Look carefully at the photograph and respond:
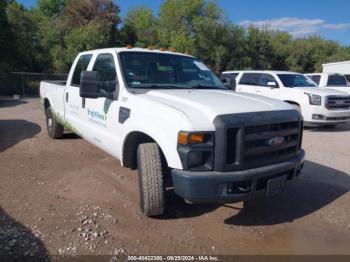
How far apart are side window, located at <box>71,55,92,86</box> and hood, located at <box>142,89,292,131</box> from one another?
200 centimetres

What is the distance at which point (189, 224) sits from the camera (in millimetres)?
4062

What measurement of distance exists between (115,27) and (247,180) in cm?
2941

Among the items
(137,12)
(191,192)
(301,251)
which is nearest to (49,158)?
(191,192)

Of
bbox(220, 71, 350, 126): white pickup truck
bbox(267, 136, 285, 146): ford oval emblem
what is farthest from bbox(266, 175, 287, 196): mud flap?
bbox(220, 71, 350, 126): white pickup truck

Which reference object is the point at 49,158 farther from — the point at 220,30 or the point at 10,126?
the point at 220,30

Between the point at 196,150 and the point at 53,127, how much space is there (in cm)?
506

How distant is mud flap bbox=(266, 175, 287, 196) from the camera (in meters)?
3.69

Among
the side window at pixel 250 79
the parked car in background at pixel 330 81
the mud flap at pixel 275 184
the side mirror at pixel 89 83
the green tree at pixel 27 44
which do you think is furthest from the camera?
the green tree at pixel 27 44

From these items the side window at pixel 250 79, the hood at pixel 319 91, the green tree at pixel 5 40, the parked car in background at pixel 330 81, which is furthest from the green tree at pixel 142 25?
the hood at pixel 319 91

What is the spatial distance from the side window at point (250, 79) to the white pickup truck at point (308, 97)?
317mm

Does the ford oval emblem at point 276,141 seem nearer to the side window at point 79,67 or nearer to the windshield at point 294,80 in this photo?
Result: the side window at point 79,67

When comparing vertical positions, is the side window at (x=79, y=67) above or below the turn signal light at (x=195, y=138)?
above

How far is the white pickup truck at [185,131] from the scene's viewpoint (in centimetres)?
343

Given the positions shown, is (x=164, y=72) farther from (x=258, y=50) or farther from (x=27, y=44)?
(x=258, y=50)
